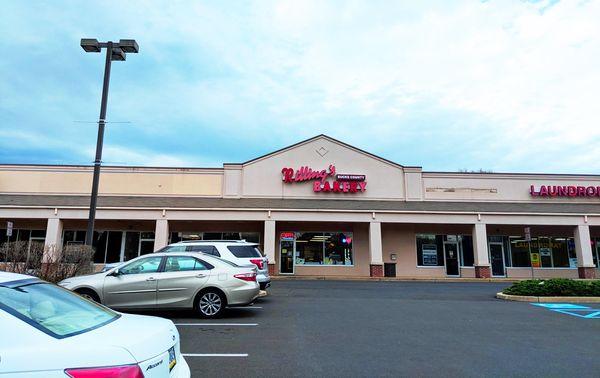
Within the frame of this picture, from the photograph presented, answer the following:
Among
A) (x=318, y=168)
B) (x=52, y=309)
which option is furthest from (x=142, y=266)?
(x=318, y=168)

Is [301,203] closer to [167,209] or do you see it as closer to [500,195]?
[167,209]

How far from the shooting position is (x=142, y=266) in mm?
9992

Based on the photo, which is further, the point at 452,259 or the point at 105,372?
the point at 452,259

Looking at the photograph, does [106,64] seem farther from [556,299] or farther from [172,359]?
[556,299]

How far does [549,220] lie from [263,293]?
63.3 ft

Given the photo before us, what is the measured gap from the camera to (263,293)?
13992mm

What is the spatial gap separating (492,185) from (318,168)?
10.8m

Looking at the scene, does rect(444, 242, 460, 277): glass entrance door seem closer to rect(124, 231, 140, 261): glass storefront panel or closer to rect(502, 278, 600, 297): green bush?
rect(502, 278, 600, 297): green bush

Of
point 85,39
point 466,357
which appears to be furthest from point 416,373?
point 85,39

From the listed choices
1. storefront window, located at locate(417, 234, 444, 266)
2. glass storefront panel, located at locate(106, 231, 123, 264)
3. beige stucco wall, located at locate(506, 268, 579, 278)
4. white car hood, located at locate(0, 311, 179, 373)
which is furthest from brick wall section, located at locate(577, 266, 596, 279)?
white car hood, located at locate(0, 311, 179, 373)

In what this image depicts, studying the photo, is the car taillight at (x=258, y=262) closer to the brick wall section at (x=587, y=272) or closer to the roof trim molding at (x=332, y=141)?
the roof trim molding at (x=332, y=141)

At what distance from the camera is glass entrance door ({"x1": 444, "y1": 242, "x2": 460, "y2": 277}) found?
26.6 metres

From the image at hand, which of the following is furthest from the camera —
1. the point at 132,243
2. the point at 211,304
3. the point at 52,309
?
the point at 132,243

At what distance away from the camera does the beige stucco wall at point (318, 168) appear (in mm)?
26266
